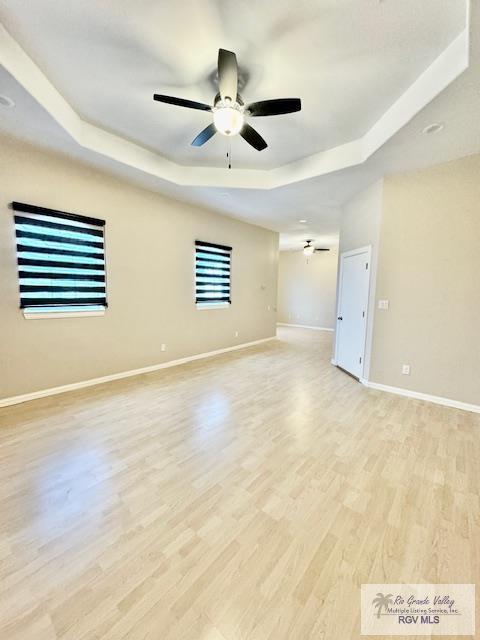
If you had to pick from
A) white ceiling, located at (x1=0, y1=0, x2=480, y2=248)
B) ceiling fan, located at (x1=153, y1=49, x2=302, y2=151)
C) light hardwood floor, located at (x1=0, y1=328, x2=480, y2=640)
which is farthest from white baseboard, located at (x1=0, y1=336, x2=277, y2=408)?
ceiling fan, located at (x1=153, y1=49, x2=302, y2=151)

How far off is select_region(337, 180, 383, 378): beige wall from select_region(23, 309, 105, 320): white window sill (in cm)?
394

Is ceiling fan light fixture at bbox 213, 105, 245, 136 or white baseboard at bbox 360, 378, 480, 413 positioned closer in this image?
ceiling fan light fixture at bbox 213, 105, 245, 136

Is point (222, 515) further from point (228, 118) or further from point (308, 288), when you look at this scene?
point (308, 288)

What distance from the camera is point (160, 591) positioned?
1.20m

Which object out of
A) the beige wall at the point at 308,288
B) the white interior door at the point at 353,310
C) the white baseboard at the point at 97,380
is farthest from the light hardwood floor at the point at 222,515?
the beige wall at the point at 308,288

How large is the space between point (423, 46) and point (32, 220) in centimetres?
406

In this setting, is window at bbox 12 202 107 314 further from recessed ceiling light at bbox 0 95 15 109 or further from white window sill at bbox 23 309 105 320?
recessed ceiling light at bbox 0 95 15 109

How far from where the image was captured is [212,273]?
5426 millimetres

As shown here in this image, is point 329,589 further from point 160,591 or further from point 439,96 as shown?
point 439,96

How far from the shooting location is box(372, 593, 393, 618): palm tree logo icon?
3.82ft

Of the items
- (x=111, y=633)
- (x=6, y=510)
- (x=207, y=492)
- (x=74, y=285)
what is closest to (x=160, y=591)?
(x=111, y=633)

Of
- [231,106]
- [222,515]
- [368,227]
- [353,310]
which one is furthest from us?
[353,310]

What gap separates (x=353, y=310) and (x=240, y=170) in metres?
2.87

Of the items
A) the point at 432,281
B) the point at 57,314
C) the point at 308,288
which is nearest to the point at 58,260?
the point at 57,314
